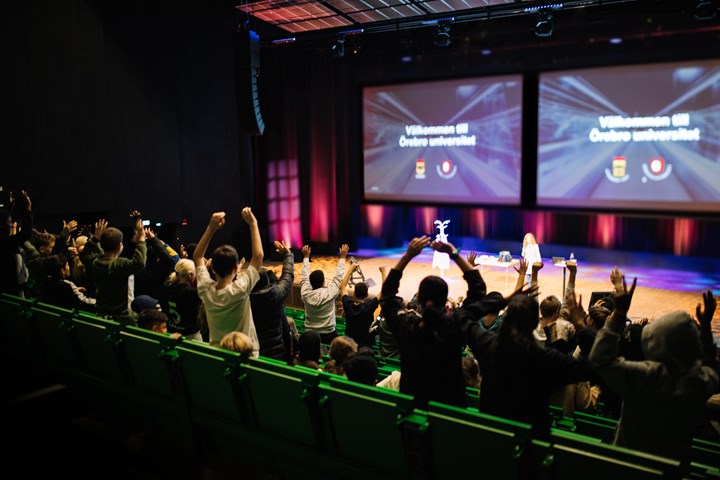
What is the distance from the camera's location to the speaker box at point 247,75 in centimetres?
916

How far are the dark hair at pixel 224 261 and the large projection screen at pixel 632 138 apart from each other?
8.94 metres

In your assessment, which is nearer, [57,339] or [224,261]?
[224,261]

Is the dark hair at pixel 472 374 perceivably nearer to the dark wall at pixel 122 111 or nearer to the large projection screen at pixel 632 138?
the dark wall at pixel 122 111

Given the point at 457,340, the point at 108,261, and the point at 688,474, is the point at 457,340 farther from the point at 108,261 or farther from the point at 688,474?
the point at 108,261

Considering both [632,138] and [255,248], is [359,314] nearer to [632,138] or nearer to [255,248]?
[255,248]

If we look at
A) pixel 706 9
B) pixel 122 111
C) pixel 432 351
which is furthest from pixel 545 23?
pixel 432 351

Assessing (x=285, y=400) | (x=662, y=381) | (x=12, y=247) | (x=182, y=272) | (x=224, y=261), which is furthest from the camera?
(x=12, y=247)

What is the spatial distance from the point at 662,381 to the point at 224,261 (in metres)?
2.18

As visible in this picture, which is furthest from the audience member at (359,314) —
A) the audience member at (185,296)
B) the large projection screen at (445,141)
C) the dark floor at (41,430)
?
the large projection screen at (445,141)

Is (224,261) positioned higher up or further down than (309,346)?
higher up

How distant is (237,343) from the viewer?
3084 millimetres

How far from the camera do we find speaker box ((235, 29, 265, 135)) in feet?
30.0

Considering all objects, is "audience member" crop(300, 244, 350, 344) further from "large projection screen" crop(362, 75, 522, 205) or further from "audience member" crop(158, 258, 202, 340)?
"large projection screen" crop(362, 75, 522, 205)

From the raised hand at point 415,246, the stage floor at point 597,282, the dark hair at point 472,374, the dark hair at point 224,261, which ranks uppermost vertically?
the raised hand at point 415,246
